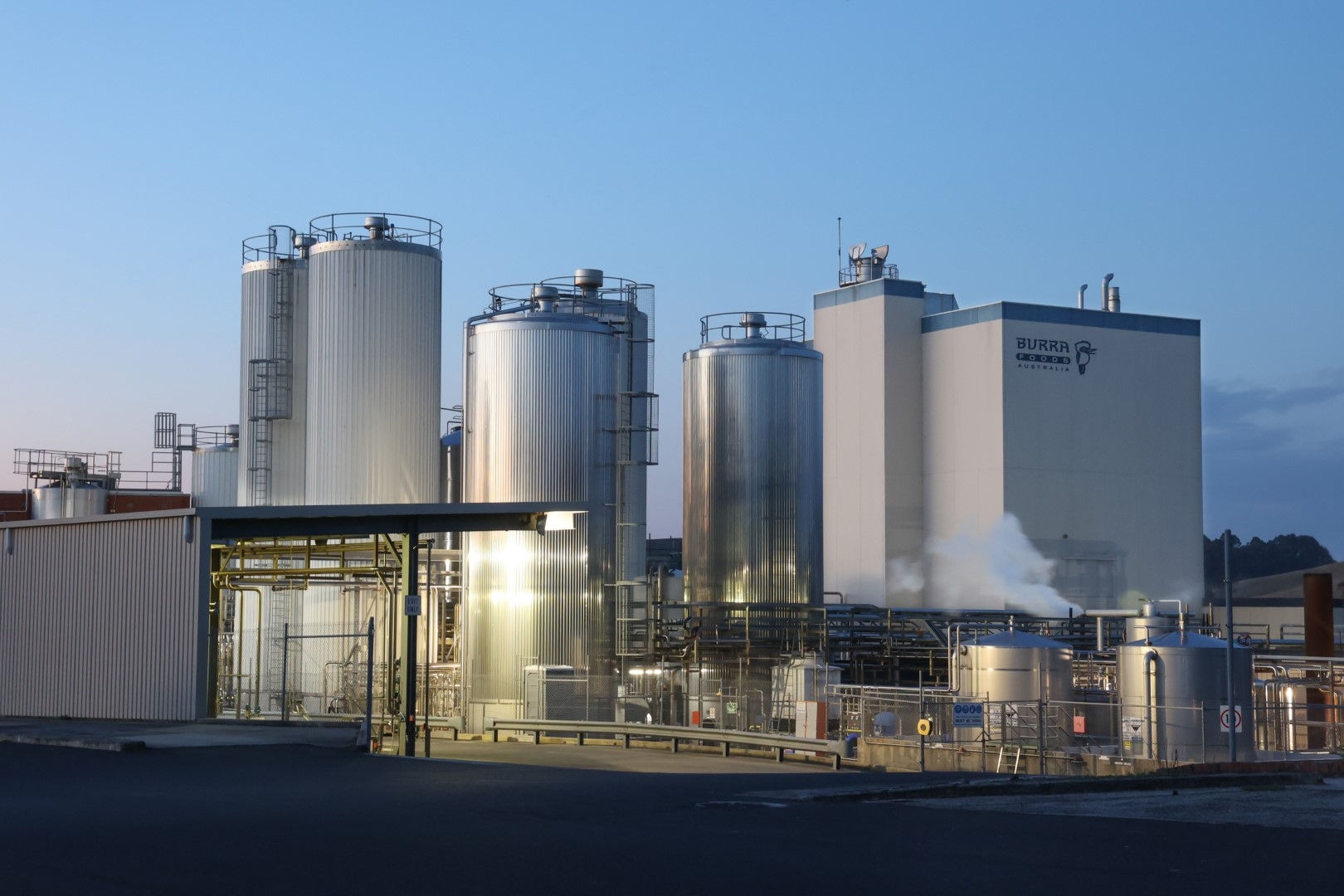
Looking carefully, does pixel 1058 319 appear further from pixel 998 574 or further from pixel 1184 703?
pixel 1184 703

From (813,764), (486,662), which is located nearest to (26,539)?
(486,662)

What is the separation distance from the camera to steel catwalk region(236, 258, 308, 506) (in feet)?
138

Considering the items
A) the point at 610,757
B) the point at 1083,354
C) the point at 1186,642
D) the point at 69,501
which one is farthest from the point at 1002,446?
the point at 69,501

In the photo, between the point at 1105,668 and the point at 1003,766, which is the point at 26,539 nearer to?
the point at 1003,766

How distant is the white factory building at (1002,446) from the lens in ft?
189

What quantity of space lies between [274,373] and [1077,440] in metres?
30.8

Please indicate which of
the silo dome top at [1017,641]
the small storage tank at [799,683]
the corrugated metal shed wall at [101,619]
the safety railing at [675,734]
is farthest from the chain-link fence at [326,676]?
the silo dome top at [1017,641]

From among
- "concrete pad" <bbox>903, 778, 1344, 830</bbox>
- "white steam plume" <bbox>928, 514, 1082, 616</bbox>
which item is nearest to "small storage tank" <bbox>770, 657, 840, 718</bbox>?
"white steam plume" <bbox>928, 514, 1082, 616</bbox>

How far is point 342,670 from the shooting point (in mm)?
40656

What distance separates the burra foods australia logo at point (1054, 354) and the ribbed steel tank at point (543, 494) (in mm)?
24289

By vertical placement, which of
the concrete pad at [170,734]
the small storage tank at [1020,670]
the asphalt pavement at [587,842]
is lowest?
the concrete pad at [170,734]

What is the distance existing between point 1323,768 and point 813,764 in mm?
12278

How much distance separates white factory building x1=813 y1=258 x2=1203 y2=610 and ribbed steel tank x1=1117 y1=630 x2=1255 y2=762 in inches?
1044

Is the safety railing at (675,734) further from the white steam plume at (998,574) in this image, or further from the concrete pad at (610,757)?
the white steam plume at (998,574)
